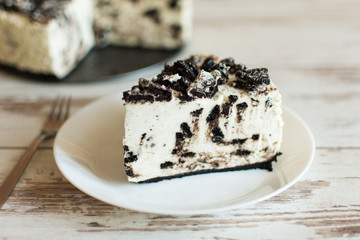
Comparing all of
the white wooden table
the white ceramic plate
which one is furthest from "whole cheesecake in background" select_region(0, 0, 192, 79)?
the white ceramic plate

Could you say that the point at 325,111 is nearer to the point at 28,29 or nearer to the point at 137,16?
the point at 137,16

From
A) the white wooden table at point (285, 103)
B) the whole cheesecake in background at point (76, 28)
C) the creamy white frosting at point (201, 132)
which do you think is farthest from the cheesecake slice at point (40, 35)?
the creamy white frosting at point (201, 132)

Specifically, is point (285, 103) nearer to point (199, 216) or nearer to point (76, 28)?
point (199, 216)

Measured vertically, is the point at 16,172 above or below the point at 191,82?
below

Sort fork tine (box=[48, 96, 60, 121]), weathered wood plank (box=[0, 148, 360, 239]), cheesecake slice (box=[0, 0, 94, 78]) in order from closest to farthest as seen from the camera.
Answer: weathered wood plank (box=[0, 148, 360, 239]) → fork tine (box=[48, 96, 60, 121]) → cheesecake slice (box=[0, 0, 94, 78])

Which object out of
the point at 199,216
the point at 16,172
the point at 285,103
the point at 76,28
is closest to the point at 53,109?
the point at 16,172

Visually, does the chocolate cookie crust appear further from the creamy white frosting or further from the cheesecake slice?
the cheesecake slice

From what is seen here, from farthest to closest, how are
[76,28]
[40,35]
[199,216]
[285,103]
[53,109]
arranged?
[76,28] → [40,35] → [285,103] → [53,109] → [199,216]
